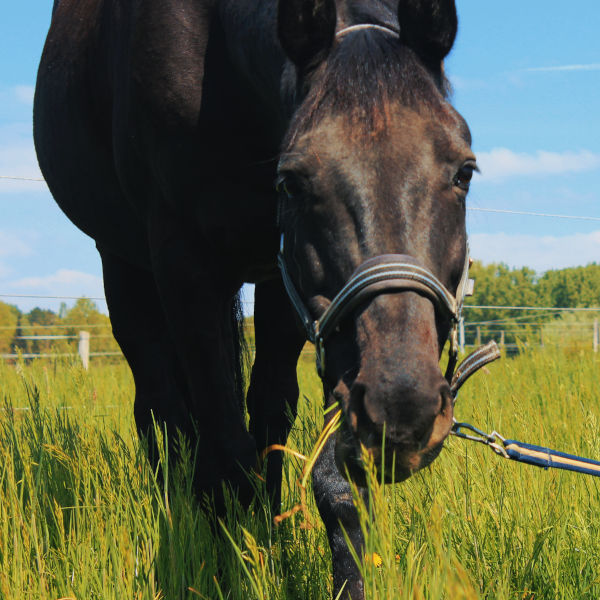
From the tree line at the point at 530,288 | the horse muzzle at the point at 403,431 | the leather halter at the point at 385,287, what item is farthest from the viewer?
the tree line at the point at 530,288

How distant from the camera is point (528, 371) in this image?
602 cm

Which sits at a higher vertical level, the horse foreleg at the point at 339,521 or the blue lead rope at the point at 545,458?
the blue lead rope at the point at 545,458

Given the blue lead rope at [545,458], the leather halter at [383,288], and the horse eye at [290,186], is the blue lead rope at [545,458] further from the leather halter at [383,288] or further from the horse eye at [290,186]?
the horse eye at [290,186]

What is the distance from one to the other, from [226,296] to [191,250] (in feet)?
0.84

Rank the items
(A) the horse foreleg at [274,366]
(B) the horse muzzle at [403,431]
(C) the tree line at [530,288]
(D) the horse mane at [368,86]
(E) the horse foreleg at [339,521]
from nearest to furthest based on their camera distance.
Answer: (B) the horse muzzle at [403,431] → (D) the horse mane at [368,86] → (E) the horse foreleg at [339,521] → (A) the horse foreleg at [274,366] → (C) the tree line at [530,288]

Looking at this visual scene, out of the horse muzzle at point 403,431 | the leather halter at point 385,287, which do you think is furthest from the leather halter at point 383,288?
the horse muzzle at point 403,431

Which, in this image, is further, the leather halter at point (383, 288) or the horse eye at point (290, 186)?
the horse eye at point (290, 186)

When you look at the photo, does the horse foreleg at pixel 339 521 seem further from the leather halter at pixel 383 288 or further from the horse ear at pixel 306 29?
the horse ear at pixel 306 29

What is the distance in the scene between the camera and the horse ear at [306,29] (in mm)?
1853

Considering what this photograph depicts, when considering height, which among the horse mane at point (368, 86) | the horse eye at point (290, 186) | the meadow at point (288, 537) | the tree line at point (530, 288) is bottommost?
the meadow at point (288, 537)

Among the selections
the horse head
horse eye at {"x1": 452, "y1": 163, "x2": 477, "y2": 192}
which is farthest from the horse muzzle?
horse eye at {"x1": 452, "y1": 163, "x2": 477, "y2": 192}

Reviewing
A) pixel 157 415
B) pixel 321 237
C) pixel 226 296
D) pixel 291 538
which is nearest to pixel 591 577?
pixel 291 538

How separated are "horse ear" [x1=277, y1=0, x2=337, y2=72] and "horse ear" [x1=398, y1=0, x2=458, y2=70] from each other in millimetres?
188

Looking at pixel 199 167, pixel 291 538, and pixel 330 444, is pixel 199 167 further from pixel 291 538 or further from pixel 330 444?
pixel 291 538
